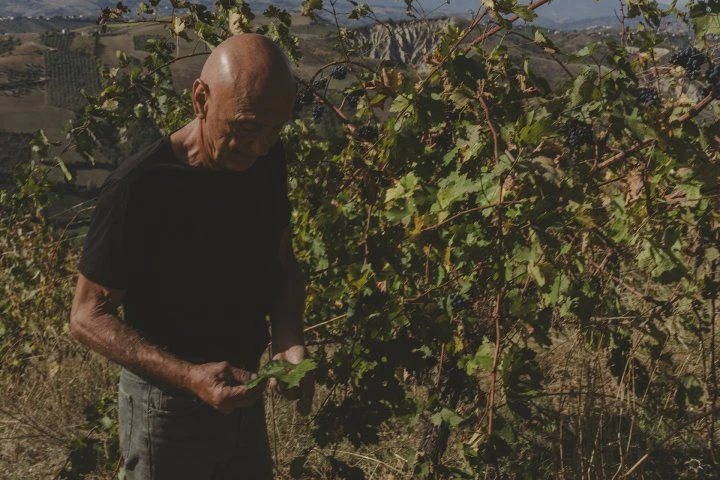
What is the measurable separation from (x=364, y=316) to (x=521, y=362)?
47 centimetres

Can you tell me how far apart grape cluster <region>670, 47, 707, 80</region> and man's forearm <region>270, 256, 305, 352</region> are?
1.44 meters

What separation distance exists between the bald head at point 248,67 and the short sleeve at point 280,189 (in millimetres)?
370

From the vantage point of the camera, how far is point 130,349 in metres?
1.67

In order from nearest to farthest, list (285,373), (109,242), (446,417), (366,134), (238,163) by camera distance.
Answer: (285,373), (109,242), (238,163), (446,417), (366,134)

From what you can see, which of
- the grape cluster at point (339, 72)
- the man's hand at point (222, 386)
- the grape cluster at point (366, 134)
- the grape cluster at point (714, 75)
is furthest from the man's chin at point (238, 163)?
the grape cluster at point (339, 72)

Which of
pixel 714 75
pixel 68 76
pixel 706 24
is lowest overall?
pixel 68 76

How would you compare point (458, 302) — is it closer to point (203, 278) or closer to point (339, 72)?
point (203, 278)

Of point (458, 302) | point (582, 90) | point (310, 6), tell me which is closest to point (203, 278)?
point (458, 302)

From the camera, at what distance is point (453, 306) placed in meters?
2.34

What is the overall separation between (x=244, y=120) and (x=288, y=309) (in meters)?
0.65

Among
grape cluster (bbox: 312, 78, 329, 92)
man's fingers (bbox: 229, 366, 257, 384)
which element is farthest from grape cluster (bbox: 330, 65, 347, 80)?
man's fingers (bbox: 229, 366, 257, 384)

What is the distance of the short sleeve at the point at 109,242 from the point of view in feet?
5.38

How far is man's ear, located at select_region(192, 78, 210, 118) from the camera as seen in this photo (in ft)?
5.62

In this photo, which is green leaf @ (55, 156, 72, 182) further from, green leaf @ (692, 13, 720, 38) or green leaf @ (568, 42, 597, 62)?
green leaf @ (692, 13, 720, 38)
